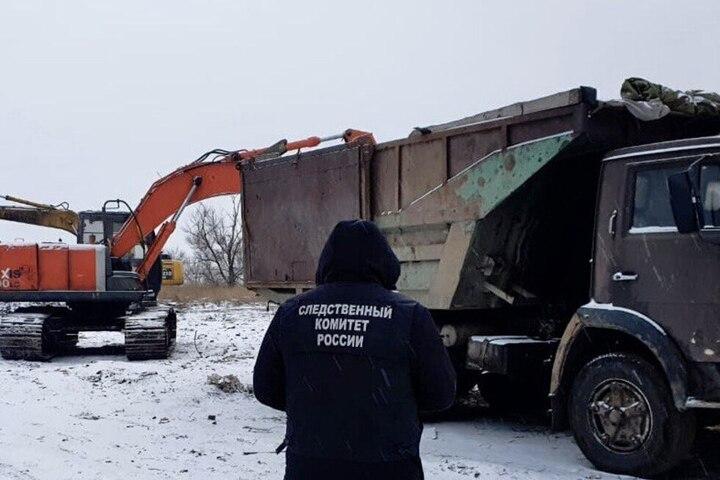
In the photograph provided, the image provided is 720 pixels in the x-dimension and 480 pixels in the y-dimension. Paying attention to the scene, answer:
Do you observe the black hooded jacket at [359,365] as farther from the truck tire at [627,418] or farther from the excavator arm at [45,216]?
the excavator arm at [45,216]

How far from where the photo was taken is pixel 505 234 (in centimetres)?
718

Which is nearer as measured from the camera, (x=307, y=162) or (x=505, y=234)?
(x=505, y=234)

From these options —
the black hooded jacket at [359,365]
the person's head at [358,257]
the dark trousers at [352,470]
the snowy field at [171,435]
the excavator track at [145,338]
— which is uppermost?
the person's head at [358,257]

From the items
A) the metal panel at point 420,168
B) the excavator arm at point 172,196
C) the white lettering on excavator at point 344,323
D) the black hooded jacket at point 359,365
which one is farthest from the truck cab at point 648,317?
the excavator arm at point 172,196

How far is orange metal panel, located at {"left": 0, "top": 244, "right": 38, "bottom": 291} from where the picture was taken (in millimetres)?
12336

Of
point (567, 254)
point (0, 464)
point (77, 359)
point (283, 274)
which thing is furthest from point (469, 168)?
point (77, 359)

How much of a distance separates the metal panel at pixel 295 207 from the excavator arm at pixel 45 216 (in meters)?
8.27

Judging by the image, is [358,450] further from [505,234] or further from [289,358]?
[505,234]

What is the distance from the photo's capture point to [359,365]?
2887 mm

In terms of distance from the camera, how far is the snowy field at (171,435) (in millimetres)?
5848

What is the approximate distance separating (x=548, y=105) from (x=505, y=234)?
1.22m

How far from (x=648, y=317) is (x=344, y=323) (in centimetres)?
336

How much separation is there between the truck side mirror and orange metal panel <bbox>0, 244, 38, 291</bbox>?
9813mm

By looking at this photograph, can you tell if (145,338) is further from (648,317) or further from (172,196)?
(648,317)
